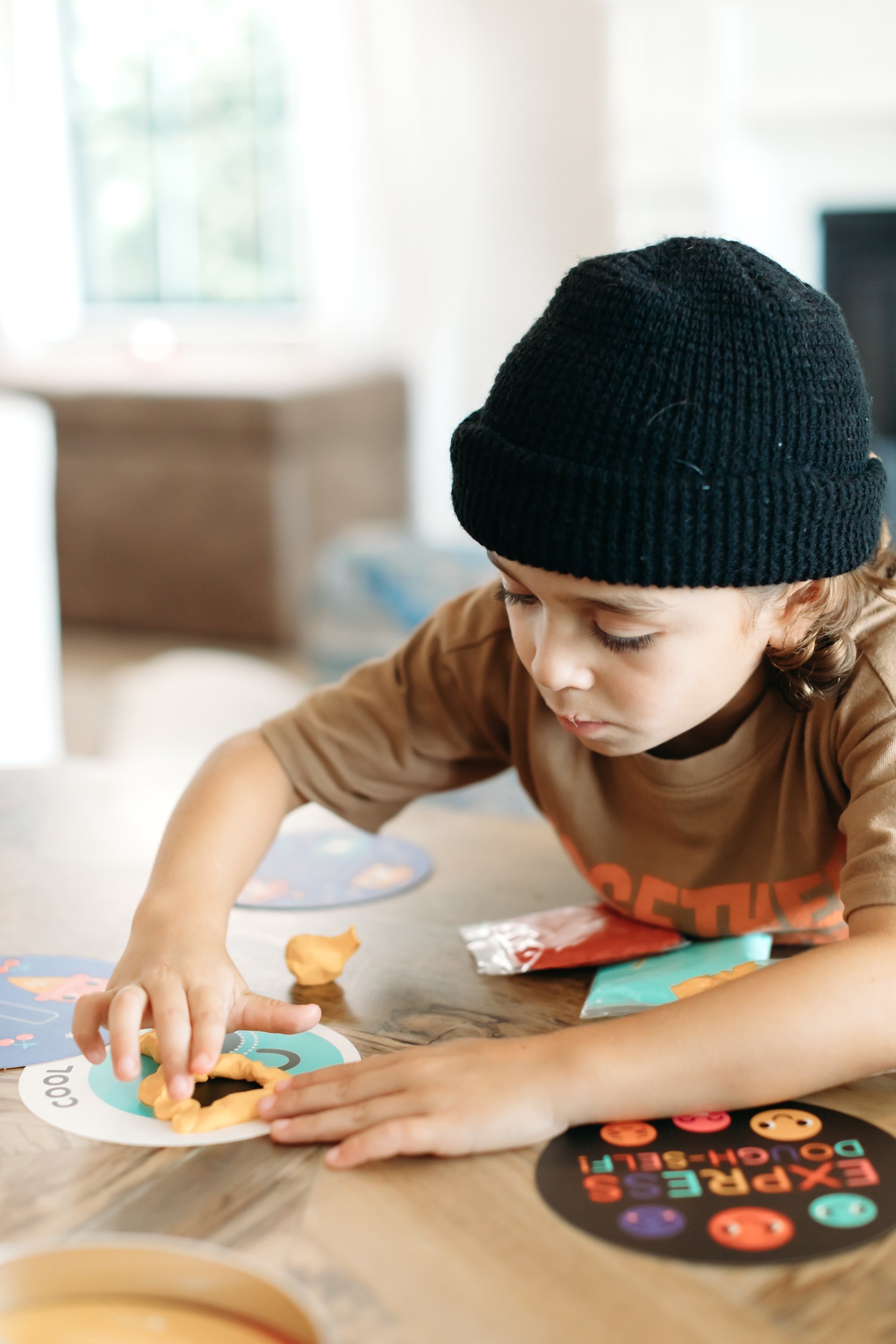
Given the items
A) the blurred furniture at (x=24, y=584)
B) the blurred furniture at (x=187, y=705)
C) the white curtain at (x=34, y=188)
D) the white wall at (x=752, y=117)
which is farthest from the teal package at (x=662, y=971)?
the white curtain at (x=34, y=188)

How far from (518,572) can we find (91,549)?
303 cm

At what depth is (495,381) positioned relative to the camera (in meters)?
0.75

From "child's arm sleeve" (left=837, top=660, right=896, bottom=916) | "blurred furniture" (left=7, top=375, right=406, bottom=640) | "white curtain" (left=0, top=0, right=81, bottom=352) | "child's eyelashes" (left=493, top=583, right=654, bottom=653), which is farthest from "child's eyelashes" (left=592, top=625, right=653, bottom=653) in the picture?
"white curtain" (left=0, top=0, right=81, bottom=352)

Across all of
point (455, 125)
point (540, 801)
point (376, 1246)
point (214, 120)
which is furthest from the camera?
point (214, 120)

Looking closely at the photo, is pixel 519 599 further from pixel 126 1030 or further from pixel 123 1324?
pixel 123 1324

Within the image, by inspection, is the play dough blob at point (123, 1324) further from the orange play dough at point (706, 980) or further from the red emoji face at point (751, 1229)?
the orange play dough at point (706, 980)

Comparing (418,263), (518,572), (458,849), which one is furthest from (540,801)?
(418,263)

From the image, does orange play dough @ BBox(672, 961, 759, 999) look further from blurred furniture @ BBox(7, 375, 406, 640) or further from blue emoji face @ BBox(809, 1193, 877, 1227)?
blurred furniture @ BBox(7, 375, 406, 640)

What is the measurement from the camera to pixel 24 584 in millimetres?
2102

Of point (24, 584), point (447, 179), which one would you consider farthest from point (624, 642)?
point (447, 179)

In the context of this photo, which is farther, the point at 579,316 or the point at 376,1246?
the point at 579,316

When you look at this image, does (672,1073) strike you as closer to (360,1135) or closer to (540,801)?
(360,1135)

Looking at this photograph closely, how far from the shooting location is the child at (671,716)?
61cm

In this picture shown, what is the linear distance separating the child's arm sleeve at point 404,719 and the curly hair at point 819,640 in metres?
0.19
